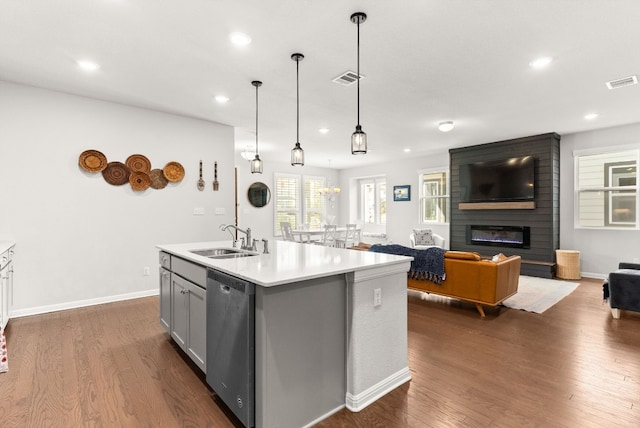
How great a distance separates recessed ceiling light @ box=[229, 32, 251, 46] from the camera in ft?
8.88

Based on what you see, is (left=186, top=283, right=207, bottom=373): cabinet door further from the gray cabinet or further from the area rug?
the area rug

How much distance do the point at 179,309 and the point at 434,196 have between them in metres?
7.10

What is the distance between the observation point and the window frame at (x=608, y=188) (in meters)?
5.44

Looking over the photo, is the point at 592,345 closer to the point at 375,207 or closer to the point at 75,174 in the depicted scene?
the point at 75,174

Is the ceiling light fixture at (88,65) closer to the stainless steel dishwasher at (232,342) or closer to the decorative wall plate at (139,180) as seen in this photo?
the decorative wall plate at (139,180)

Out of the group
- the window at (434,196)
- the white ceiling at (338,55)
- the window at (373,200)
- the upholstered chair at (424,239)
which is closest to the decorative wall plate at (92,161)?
the white ceiling at (338,55)

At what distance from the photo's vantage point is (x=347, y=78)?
140 inches

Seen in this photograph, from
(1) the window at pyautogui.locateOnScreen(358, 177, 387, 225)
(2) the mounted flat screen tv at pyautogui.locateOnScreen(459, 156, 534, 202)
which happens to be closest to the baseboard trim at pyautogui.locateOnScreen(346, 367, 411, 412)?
(2) the mounted flat screen tv at pyautogui.locateOnScreen(459, 156, 534, 202)

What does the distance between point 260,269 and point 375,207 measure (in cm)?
856

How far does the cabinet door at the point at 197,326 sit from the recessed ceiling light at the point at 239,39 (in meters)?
2.08

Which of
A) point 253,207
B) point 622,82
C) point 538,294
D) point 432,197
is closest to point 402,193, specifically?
point 432,197

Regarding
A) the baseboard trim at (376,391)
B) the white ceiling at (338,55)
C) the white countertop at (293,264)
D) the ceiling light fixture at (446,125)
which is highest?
the white ceiling at (338,55)

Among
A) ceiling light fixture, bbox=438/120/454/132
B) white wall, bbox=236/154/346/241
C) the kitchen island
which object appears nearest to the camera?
the kitchen island

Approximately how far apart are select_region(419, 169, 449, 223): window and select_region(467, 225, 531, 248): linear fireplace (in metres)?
1.08
